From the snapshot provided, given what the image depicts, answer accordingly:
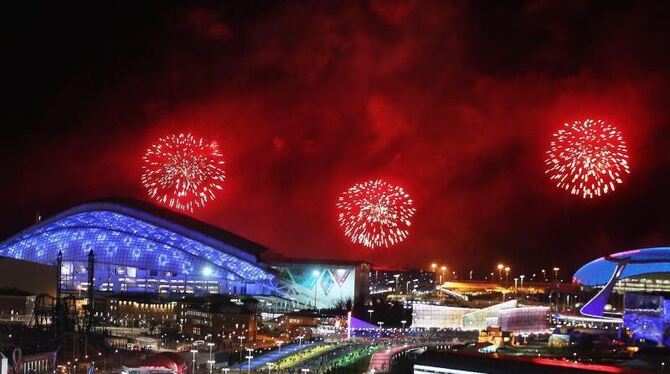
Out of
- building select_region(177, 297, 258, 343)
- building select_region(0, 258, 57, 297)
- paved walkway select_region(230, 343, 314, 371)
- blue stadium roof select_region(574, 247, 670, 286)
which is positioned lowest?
paved walkway select_region(230, 343, 314, 371)

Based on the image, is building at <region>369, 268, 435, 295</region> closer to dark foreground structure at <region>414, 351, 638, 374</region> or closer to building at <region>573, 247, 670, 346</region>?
building at <region>573, 247, 670, 346</region>

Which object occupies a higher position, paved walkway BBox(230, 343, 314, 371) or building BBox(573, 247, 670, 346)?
building BBox(573, 247, 670, 346)


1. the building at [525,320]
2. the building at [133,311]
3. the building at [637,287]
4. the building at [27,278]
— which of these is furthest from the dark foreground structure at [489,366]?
the building at [27,278]

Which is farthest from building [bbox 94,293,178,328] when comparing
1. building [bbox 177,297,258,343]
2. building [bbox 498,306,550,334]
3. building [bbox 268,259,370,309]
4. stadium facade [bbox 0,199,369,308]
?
building [bbox 498,306,550,334]

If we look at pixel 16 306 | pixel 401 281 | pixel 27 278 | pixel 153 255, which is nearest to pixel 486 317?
pixel 153 255

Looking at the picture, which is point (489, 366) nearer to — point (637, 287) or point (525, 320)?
point (525, 320)

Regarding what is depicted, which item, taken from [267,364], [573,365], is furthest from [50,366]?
[573,365]

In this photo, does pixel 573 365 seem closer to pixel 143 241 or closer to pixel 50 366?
pixel 50 366
